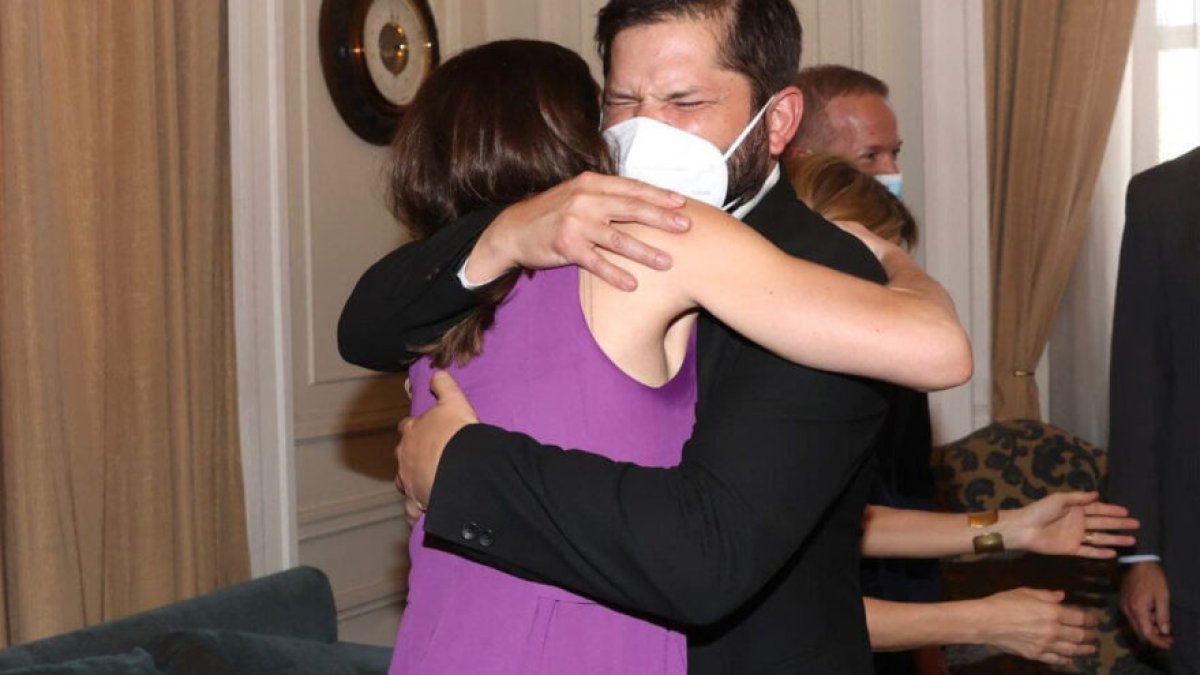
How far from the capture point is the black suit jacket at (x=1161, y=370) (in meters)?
2.76

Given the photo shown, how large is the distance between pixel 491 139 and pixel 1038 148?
355 cm

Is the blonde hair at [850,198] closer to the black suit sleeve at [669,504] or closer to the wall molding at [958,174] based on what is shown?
the black suit sleeve at [669,504]

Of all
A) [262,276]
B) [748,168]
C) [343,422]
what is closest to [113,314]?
[262,276]

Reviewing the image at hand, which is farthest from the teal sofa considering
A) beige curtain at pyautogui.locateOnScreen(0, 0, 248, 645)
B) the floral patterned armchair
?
the floral patterned armchair

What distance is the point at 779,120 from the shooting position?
1562 mm

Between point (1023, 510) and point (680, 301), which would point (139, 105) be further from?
point (680, 301)

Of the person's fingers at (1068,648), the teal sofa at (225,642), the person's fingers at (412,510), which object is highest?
the person's fingers at (412,510)

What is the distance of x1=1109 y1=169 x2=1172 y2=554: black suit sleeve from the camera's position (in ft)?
9.21

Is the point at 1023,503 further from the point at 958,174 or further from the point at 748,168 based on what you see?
the point at 748,168

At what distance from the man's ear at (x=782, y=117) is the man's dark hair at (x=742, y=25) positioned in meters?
0.01

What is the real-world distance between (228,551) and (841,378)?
9.45 ft

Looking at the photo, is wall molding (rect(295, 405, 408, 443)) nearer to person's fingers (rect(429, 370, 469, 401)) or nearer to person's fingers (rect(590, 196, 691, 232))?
person's fingers (rect(429, 370, 469, 401))

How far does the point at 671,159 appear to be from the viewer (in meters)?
1.49

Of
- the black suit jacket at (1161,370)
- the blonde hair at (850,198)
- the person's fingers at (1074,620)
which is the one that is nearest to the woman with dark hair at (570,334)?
the person's fingers at (1074,620)
